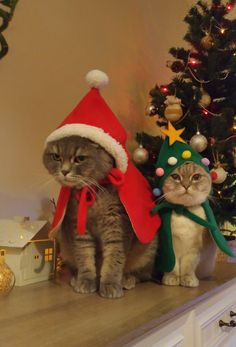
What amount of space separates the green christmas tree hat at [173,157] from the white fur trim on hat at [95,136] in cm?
18

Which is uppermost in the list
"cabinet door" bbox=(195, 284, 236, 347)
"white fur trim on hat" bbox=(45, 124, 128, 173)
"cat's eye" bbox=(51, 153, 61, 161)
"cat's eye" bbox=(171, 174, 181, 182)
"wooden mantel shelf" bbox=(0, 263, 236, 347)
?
"white fur trim on hat" bbox=(45, 124, 128, 173)

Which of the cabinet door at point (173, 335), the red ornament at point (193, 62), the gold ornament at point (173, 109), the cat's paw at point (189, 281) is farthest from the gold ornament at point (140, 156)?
the cabinet door at point (173, 335)

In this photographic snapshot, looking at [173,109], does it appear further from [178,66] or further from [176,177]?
[176,177]

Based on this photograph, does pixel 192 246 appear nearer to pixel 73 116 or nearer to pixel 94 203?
pixel 94 203

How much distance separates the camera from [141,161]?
4.21 ft

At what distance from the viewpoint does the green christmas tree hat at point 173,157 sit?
1000 millimetres

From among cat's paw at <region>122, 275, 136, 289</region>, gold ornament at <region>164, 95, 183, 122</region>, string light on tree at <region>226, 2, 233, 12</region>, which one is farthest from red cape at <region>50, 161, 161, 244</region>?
string light on tree at <region>226, 2, 233, 12</region>

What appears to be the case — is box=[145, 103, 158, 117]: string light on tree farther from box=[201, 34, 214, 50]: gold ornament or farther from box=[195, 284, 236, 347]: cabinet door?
box=[195, 284, 236, 347]: cabinet door

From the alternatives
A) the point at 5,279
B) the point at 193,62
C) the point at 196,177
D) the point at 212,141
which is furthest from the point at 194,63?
the point at 5,279

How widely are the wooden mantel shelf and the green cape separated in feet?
0.23

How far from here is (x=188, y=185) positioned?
961 millimetres

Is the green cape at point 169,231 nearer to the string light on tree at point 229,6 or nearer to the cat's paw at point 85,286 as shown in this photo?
the cat's paw at point 85,286

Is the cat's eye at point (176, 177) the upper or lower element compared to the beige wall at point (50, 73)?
lower

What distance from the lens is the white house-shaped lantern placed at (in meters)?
0.90
